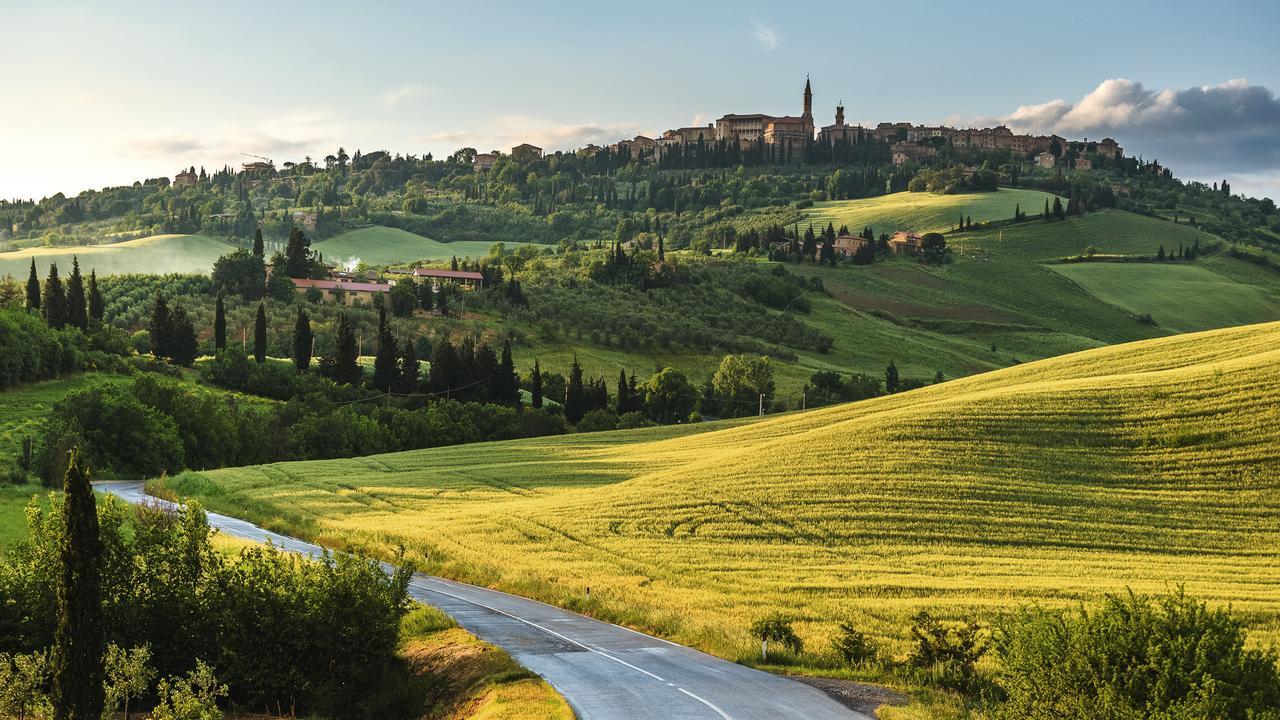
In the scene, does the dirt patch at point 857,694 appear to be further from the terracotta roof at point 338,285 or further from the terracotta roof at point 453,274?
the terracotta roof at point 453,274

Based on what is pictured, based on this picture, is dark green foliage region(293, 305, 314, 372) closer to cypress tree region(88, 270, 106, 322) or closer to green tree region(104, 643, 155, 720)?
cypress tree region(88, 270, 106, 322)

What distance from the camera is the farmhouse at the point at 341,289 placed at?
511ft

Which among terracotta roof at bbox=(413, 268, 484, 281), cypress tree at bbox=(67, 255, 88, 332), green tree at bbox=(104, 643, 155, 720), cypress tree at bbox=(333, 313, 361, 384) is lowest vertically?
cypress tree at bbox=(333, 313, 361, 384)

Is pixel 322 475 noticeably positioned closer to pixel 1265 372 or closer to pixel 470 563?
pixel 470 563

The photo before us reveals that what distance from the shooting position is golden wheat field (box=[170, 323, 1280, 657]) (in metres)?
33.1

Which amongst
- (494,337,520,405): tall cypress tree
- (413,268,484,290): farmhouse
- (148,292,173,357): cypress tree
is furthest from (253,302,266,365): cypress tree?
(413,268,484,290): farmhouse

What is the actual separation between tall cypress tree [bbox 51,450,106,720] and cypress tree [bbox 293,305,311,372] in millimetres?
90858

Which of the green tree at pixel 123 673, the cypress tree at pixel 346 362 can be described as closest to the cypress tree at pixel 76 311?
the cypress tree at pixel 346 362

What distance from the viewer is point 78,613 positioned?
2409 cm

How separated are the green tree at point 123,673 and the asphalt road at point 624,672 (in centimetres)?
823

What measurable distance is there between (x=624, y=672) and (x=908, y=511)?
19607 mm

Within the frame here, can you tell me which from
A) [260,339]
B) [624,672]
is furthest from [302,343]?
[624,672]

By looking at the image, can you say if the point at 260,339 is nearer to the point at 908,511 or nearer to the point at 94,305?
the point at 94,305

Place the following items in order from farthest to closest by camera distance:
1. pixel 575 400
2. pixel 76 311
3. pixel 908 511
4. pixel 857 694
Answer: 1. pixel 76 311
2. pixel 575 400
3. pixel 908 511
4. pixel 857 694
